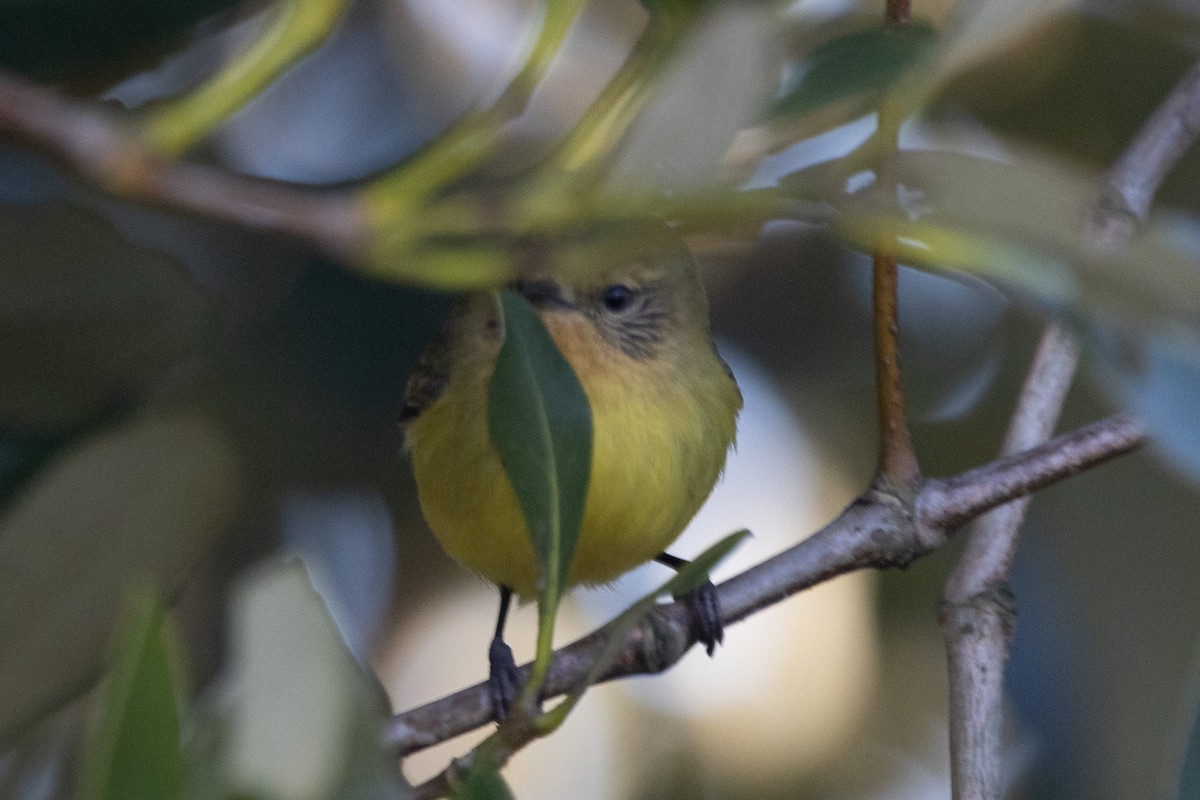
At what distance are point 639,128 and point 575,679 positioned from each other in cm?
89

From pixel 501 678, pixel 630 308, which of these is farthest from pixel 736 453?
pixel 501 678

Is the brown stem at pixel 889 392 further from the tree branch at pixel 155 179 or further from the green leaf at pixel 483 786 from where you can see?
the tree branch at pixel 155 179

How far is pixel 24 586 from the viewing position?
102cm

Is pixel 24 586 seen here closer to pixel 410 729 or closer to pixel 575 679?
pixel 410 729

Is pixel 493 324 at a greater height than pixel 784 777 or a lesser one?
greater

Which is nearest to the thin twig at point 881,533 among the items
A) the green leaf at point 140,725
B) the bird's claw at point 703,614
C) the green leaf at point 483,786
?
the bird's claw at point 703,614

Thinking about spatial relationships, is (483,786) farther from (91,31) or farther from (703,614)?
(703,614)

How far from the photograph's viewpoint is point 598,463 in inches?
74.3

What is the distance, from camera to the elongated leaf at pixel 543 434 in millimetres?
896

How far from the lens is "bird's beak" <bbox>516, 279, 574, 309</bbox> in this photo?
195cm

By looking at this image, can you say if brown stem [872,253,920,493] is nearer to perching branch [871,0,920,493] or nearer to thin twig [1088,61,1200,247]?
perching branch [871,0,920,493]

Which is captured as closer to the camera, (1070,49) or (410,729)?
(410,729)

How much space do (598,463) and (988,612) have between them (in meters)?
0.66

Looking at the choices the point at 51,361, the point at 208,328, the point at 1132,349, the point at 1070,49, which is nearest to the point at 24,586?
the point at 51,361
